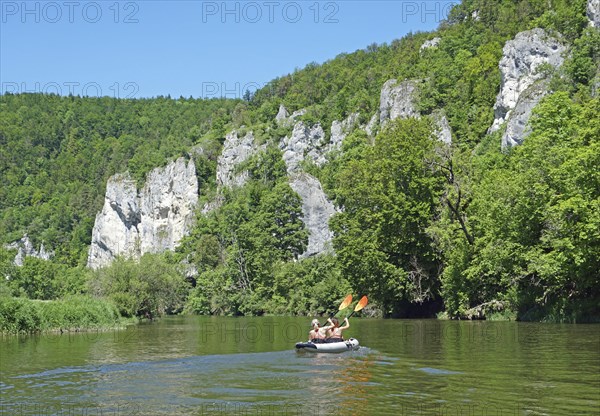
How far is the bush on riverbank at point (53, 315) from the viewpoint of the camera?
38.9 meters

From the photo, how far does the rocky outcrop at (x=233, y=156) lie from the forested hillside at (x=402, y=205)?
8.81 feet

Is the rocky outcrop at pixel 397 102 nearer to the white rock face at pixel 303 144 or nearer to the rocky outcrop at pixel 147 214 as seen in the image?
the white rock face at pixel 303 144

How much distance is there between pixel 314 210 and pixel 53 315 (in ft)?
215

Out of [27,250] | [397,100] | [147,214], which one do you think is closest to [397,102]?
[397,100]

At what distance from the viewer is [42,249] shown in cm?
16712

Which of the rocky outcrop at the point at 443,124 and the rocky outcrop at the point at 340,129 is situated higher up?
the rocky outcrop at the point at 340,129

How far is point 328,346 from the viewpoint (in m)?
28.8

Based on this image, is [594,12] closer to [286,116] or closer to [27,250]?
[286,116]

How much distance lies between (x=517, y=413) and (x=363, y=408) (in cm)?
331

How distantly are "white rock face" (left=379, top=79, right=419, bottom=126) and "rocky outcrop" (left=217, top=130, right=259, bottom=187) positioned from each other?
118 ft

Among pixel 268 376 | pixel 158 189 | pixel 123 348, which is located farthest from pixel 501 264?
pixel 158 189

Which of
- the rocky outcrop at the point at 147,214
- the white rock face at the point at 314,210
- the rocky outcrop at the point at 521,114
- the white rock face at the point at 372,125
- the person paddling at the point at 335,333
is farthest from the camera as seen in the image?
the rocky outcrop at the point at 147,214

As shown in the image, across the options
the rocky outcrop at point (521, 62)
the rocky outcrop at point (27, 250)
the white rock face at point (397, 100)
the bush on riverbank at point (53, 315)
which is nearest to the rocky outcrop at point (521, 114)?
the rocky outcrop at point (521, 62)

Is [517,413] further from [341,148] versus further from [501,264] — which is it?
[341,148]
